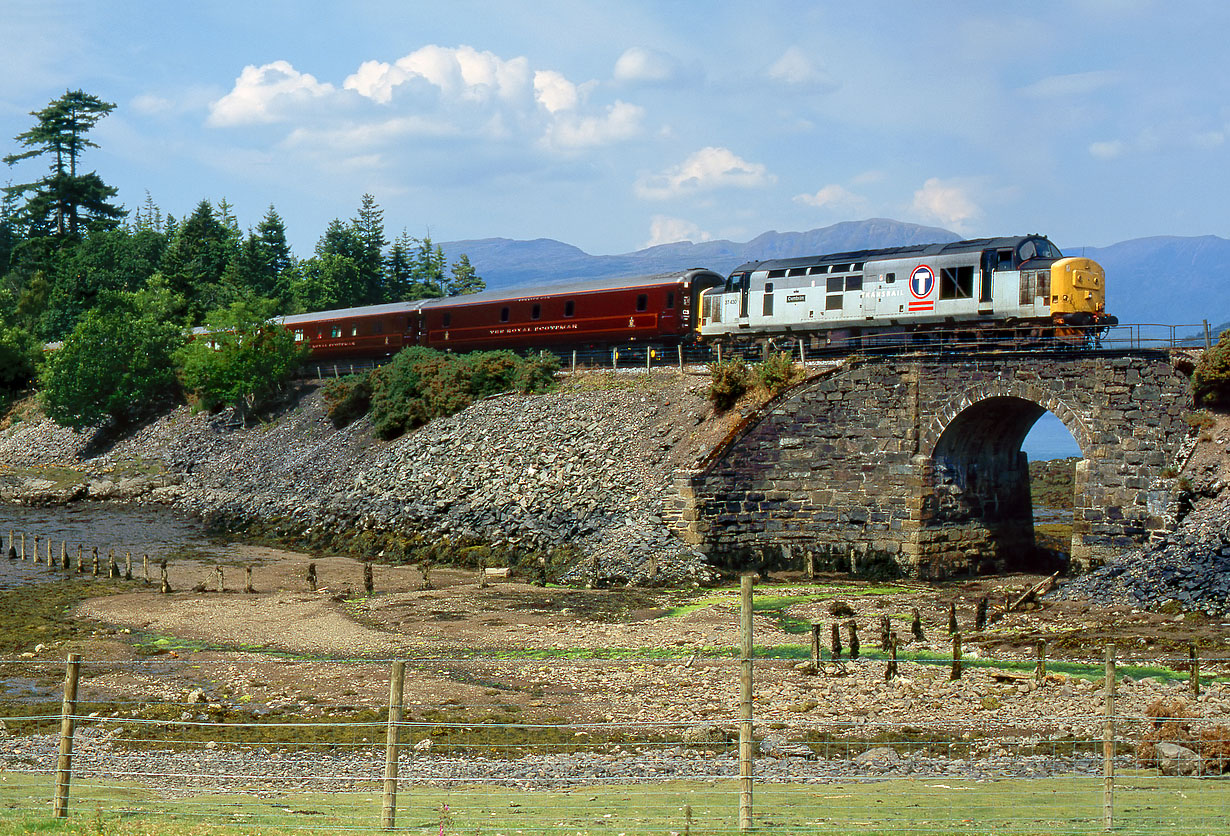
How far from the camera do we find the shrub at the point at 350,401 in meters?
54.2

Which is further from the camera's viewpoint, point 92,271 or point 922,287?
point 92,271

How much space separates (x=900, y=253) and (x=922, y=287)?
184 centimetres

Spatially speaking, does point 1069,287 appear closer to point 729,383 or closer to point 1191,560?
point 1191,560

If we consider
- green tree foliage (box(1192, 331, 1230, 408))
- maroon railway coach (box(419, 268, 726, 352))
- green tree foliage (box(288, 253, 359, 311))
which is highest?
green tree foliage (box(288, 253, 359, 311))

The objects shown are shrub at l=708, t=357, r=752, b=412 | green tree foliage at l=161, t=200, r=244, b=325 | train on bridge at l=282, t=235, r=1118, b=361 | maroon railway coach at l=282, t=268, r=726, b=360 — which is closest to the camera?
train on bridge at l=282, t=235, r=1118, b=361

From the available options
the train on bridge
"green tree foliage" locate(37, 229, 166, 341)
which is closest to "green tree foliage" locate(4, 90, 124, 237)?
"green tree foliage" locate(37, 229, 166, 341)

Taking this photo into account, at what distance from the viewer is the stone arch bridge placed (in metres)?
33.1

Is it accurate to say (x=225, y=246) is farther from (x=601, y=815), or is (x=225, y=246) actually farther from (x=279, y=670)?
(x=601, y=815)

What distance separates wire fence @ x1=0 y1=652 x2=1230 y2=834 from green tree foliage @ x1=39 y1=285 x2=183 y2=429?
4433 cm

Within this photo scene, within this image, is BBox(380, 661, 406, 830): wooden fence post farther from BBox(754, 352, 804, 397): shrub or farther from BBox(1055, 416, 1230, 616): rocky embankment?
BBox(754, 352, 804, 397): shrub

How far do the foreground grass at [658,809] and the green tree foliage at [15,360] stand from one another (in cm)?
7150

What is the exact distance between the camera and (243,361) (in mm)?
60625

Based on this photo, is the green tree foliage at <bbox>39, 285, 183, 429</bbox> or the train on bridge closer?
the train on bridge

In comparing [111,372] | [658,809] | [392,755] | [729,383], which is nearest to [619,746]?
[658,809]
